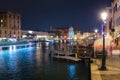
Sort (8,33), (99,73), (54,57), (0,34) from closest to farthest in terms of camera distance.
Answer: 1. (99,73)
2. (54,57)
3. (0,34)
4. (8,33)

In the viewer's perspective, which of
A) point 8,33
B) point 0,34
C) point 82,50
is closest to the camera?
point 82,50

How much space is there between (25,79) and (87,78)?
20.1 ft

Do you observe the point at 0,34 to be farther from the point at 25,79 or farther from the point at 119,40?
the point at 25,79

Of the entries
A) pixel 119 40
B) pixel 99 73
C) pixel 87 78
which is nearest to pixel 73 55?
pixel 119 40

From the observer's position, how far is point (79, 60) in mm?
43906

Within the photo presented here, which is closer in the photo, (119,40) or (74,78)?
(74,78)

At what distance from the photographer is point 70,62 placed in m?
44.2

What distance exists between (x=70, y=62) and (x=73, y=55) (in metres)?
5.44

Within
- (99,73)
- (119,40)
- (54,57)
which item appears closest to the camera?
(99,73)

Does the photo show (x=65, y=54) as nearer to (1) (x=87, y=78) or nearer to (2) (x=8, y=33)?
(1) (x=87, y=78)

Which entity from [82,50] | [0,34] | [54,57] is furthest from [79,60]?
[0,34]

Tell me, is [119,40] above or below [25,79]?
above

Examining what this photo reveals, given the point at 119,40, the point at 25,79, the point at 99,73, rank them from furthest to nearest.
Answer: the point at 119,40, the point at 25,79, the point at 99,73

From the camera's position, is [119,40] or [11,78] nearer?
[11,78]
